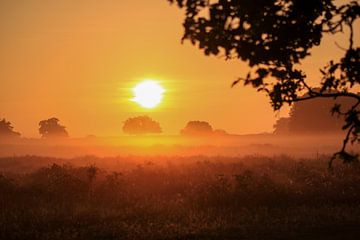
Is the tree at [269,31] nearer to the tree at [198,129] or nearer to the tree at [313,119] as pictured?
the tree at [313,119]

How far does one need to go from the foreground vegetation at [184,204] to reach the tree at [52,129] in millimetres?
108869

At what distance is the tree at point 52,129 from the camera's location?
440 feet

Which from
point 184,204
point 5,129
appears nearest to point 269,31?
point 184,204

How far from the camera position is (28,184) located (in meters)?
25.2

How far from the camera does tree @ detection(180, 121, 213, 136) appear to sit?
132750 millimetres

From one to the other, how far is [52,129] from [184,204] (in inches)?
4700

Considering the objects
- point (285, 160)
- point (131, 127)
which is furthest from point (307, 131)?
point (131, 127)

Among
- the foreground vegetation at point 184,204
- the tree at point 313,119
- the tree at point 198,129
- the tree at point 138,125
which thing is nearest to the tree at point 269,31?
the foreground vegetation at point 184,204

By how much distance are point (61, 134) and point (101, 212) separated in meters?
120

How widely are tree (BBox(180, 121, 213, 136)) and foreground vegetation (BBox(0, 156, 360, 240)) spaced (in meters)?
101

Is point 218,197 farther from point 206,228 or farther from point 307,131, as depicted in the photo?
point 307,131

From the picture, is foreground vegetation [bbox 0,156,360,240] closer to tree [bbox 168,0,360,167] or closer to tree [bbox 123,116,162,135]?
tree [bbox 168,0,360,167]

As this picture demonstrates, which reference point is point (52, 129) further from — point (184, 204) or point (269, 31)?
point (269, 31)

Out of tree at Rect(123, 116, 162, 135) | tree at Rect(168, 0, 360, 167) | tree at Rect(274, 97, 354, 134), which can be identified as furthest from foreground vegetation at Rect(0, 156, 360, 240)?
tree at Rect(123, 116, 162, 135)
